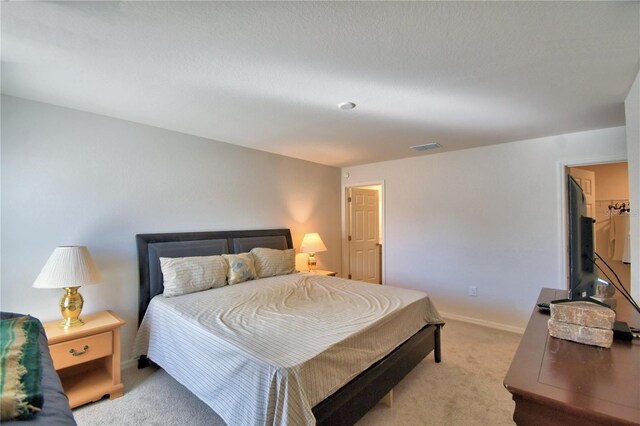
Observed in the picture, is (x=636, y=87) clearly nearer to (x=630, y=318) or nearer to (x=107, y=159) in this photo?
(x=630, y=318)

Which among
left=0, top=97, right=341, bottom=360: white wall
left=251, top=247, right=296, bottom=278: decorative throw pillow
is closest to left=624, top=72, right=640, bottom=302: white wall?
left=251, top=247, right=296, bottom=278: decorative throw pillow

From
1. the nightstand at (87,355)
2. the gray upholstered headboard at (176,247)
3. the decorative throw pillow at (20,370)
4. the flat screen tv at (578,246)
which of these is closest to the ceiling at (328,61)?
the flat screen tv at (578,246)

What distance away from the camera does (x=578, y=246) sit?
131 cm

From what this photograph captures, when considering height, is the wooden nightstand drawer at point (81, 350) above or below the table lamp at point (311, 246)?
below

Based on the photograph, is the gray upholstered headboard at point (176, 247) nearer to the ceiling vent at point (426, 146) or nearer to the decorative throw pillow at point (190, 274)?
the decorative throw pillow at point (190, 274)

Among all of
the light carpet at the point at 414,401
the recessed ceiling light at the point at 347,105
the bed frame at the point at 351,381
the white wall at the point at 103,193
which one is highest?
the recessed ceiling light at the point at 347,105

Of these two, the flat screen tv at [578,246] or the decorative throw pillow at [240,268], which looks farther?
the decorative throw pillow at [240,268]

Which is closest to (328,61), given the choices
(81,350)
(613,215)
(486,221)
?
(81,350)

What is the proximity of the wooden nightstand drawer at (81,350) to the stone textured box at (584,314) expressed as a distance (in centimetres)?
285

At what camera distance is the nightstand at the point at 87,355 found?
203cm

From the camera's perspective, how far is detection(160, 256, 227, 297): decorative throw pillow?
2.65 meters

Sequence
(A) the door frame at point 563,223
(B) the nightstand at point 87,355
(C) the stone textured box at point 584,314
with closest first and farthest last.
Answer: (C) the stone textured box at point 584,314 < (B) the nightstand at point 87,355 < (A) the door frame at point 563,223

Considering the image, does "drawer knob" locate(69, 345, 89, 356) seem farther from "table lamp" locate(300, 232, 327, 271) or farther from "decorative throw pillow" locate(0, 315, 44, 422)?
"table lamp" locate(300, 232, 327, 271)

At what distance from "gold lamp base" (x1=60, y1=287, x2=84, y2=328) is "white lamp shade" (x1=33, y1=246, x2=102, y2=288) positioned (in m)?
0.11
